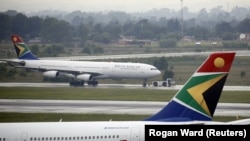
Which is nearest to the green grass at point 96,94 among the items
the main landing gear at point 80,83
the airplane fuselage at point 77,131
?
the main landing gear at point 80,83

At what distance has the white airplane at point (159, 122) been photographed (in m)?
20.7

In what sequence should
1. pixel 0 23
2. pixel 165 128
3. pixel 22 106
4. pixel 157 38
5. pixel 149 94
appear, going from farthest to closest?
pixel 157 38
pixel 0 23
pixel 149 94
pixel 22 106
pixel 165 128

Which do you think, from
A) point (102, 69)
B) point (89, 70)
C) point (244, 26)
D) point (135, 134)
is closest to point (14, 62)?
point (89, 70)

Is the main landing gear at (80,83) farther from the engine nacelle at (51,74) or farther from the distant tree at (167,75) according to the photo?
the distant tree at (167,75)

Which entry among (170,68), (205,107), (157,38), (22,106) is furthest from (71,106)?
(157,38)

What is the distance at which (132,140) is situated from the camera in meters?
20.4

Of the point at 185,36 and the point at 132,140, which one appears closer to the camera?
the point at 132,140

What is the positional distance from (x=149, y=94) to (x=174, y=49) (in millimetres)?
52880

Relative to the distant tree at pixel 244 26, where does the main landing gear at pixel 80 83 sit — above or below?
below

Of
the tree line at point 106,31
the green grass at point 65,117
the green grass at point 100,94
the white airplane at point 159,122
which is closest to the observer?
the white airplane at point 159,122

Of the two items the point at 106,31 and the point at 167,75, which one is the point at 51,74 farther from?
the point at 106,31

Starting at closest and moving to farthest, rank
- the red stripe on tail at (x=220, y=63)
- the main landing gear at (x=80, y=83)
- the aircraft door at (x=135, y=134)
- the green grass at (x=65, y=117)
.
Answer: the aircraft door at (x=135, y=134)
the red stripe on tail at (x=220, y=63)
the green grass at (x=65, y=117)
the main landing gear at (x=80, y=83)

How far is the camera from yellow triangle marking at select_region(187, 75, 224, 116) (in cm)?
2248

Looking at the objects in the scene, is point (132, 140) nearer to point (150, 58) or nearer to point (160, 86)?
point (160, 86)
